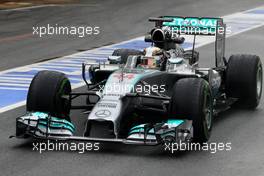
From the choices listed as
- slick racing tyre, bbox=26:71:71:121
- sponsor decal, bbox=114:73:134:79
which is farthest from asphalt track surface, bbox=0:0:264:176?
sponsor decal, bbox=114:73:134:79

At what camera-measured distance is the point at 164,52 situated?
39.7 feet

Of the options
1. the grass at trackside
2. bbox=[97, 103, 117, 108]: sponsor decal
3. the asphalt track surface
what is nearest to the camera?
the asphalt track surface

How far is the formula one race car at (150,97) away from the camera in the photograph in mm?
10258

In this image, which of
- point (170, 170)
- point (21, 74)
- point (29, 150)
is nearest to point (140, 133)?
point (170, 170)

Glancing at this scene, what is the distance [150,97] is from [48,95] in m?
1.40

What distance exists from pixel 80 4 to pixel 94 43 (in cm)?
964

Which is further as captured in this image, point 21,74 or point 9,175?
point 21,74

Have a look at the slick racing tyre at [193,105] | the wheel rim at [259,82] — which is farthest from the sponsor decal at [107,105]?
the wheel rim at [259,82]

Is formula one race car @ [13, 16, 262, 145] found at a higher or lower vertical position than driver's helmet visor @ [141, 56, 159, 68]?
lower

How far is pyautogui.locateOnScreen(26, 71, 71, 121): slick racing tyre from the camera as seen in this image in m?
11.0

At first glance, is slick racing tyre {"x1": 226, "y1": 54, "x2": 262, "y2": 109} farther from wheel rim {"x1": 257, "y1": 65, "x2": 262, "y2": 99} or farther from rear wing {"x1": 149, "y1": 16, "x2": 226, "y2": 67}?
rear wing {"x1": 149, "y1": 16, "x2": 226, "y2": 67}

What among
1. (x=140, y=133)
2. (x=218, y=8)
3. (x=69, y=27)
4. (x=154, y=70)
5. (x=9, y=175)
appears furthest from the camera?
(x=218, y=8)

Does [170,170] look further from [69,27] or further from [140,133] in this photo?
[69,27]

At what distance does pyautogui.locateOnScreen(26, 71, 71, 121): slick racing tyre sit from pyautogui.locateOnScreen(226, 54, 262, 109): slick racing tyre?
9.51ft
